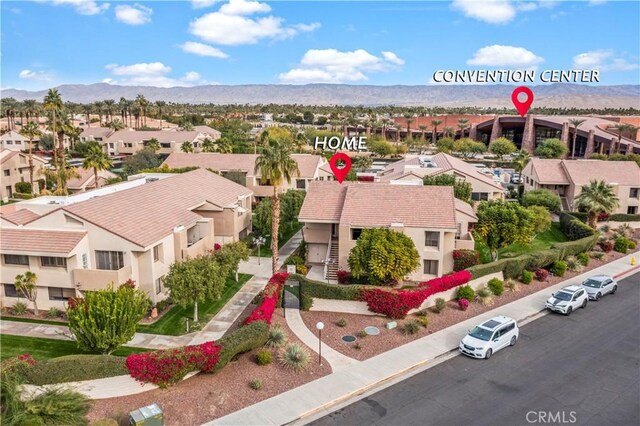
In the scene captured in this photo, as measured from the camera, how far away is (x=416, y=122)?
15550 centimetres

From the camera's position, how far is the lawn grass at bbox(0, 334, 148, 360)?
2570 centimetres

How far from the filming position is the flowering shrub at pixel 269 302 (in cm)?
2624

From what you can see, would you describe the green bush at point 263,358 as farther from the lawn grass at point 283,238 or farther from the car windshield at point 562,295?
the car windshield at point 562,295

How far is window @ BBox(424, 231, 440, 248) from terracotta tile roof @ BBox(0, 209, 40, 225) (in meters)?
26.5

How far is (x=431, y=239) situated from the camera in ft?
117

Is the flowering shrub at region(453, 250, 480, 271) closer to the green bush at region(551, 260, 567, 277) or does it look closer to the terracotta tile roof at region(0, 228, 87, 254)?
the green bush at region(551, 260, 567, 277)

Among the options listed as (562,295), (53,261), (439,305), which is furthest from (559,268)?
(53,261)

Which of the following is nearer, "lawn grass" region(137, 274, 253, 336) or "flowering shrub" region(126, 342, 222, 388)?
"flowering shrub" region(126, 342, 222, 388)

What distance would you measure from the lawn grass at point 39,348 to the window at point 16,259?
16.2 feet

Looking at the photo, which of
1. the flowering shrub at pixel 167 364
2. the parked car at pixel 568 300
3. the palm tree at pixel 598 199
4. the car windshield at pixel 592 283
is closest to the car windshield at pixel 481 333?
the parked car at pixel 568 300

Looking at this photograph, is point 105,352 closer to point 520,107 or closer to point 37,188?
point 520,107

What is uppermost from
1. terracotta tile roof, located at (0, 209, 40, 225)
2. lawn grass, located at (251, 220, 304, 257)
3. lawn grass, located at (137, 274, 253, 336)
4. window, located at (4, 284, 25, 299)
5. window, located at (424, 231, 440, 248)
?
terracotta tile roof, located at (0, 209, 40, 225)

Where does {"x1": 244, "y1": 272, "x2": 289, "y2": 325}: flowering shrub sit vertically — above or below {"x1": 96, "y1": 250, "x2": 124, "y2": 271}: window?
below

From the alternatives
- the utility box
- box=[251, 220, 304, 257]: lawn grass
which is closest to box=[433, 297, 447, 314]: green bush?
box=[251, 220, 304, 257]: lawn grass
